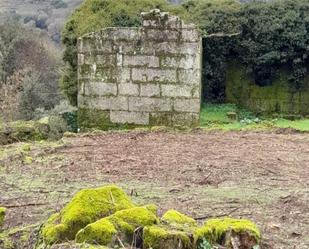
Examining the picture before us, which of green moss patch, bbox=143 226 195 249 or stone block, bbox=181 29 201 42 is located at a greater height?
stone block, bbox=181 29 201 42

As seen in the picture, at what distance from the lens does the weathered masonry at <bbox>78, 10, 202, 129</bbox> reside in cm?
1241

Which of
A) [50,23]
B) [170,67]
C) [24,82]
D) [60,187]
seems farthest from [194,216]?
[50,23]

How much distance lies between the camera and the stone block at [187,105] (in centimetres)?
1248

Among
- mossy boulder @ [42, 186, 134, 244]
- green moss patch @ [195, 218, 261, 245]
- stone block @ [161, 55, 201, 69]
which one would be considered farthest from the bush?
green moss patch @ [195, 218, 261, 245]

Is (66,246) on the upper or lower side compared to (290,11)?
lower

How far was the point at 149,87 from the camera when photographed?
12.5 m

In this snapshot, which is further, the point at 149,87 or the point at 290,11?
the point at 290,11

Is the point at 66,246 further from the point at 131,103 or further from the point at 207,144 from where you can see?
the point at 131,103

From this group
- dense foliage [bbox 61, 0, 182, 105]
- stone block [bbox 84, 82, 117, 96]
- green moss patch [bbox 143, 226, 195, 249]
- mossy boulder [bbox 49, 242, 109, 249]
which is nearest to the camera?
mossy boulder [bbox 49, 242, 109, 249]

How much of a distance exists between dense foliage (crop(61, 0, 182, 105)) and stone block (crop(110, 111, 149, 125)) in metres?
2.94

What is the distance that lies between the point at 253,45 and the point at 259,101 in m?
1.54

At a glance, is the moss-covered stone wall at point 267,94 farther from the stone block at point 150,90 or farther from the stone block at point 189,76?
the stone block at point 150,90

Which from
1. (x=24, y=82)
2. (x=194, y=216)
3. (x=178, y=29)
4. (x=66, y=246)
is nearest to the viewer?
(x=66, y=246)

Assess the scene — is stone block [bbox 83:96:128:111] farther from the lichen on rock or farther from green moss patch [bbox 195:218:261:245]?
green moss patch [bbox 195:218:261:245]
